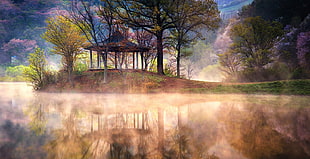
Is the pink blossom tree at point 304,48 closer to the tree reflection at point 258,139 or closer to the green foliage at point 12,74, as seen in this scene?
the tree reflection at point 258,139

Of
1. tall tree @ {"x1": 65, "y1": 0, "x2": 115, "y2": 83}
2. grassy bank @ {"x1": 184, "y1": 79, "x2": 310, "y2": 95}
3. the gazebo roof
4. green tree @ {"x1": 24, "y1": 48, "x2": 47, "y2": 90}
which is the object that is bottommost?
grassy bank @ {"x1": 184, "y1": 79, "x2": 310, "y2": 95}

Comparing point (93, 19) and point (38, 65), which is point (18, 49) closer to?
point (38, 65)

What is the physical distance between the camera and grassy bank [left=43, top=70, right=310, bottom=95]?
42.2 ft

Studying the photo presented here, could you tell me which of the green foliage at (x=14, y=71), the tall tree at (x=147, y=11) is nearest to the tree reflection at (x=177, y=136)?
the tall tree at (x=147, y=11)

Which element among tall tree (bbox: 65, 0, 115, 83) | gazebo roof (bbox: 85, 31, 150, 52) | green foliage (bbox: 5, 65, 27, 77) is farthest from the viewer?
green foliage (bbox: 5, 65, 27, 77)

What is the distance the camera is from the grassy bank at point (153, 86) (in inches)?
506

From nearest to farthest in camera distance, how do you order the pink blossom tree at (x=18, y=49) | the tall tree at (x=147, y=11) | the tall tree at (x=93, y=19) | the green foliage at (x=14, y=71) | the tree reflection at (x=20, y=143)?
1. the tree reflection at (x=20, y=143)
2. the tall tree at (x=93, y=19)
3. the tall tree at (x=147, y=11)
4. the green foliage at (x=14, y=71)
5. the pink blossom tree at (x=18, y=49)

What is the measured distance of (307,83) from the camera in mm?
12570

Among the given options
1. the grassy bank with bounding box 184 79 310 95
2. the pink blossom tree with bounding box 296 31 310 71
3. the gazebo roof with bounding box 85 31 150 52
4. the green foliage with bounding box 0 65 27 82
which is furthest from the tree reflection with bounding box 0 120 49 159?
the green foliage with bounding box 0 65 27 82

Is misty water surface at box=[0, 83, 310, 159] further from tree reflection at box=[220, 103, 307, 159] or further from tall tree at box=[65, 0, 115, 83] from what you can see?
tall tree at box=[65, 0, 115, 83]

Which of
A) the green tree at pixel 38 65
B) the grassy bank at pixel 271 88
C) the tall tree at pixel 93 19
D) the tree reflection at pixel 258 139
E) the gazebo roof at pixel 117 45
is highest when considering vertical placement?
the tall tree at pixel 93 19

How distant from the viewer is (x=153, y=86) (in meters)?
15.0

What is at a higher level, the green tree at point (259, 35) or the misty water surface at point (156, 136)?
the green tree at point (259, 35)

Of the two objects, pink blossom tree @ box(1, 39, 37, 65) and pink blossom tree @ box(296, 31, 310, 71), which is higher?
pink blossom tree @ box(1, 39, 37, 65)
